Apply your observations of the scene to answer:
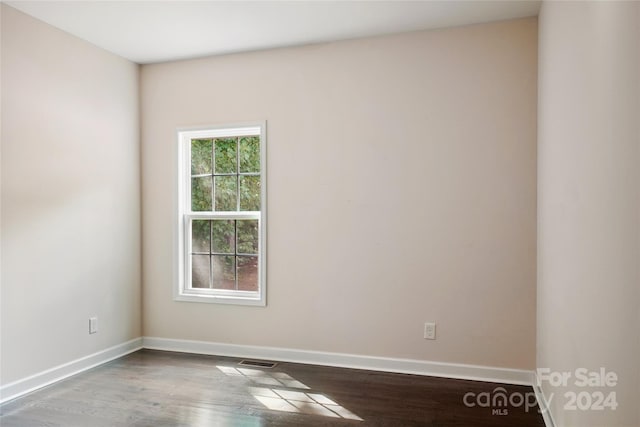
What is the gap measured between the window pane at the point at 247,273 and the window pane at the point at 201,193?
1.98ft

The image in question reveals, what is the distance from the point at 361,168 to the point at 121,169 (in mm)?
2139

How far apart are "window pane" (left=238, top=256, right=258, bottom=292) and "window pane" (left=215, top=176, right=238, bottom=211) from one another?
483mm

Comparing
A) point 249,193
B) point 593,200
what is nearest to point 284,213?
point 249,193

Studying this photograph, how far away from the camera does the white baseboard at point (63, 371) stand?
284 cm

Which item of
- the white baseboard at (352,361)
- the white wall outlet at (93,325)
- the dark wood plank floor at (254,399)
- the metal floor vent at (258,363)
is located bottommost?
the metal floor vent at (258,363)

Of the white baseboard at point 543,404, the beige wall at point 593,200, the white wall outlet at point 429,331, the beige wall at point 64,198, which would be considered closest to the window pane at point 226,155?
the beige wall at point 64,198

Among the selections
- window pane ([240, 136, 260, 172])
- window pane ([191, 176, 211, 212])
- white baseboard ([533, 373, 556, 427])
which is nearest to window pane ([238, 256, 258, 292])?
window pane ([191, 176, 211, 212])

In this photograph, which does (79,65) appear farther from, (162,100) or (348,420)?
(348,420)

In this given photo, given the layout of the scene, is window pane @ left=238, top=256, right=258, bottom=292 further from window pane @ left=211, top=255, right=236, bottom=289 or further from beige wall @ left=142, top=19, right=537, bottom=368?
beige wall @ left=142, top=19, right=537, bottom=368

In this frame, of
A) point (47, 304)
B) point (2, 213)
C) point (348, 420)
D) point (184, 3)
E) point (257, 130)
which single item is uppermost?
point (184, 3)

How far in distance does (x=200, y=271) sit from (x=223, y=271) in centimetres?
24

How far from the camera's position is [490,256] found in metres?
3.15

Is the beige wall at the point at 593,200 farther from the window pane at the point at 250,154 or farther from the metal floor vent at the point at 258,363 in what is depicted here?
the window pane at the point at 250,154

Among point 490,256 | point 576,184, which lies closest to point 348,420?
point 490,256
